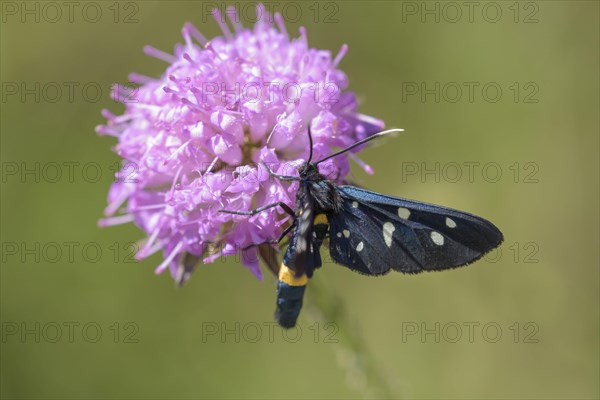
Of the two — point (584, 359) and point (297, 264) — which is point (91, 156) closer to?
point (297, 264)

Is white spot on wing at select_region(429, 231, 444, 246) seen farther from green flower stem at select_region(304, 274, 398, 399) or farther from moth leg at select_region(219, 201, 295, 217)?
green flower stem at select_region(304, 274, 398, 399)

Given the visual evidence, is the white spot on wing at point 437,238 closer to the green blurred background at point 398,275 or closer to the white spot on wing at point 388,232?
the white spot on wing at point 388,232

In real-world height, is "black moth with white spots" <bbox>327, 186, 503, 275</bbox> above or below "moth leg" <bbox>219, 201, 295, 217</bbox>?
below

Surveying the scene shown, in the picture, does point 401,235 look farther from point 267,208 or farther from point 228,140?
point 228,140

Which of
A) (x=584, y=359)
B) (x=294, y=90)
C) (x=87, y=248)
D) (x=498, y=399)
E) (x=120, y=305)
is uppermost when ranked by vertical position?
(x=294, y=90)

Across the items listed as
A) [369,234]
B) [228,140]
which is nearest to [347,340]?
[369,234]

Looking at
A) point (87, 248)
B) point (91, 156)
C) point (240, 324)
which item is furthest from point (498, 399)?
point (91, 156)

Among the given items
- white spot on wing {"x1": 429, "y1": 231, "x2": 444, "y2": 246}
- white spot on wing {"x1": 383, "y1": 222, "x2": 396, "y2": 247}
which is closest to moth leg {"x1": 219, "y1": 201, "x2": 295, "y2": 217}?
white spot on wing {"x1": 383, "y1": 222, "x2": 396, "y2": 247}
